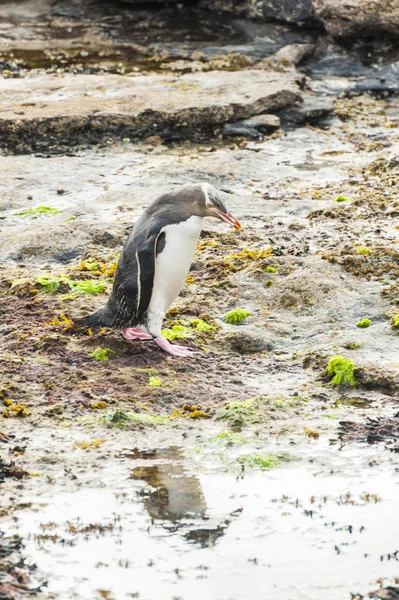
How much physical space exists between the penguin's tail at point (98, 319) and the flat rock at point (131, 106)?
4.05 m

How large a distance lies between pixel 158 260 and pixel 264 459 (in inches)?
60.2

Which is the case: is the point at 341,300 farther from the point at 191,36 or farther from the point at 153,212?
the point at 191,36

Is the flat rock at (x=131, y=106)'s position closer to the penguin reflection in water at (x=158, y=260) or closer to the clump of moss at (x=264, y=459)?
the penguin reflection in water at (x=158, y=260)

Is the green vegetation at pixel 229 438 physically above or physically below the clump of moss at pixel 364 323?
below

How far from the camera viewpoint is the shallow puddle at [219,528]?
3.90 meters

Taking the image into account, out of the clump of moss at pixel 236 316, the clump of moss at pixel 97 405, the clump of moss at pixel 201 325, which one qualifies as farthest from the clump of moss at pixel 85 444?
the clump of moss at pixel 236 316

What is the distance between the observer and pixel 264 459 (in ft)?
16.0

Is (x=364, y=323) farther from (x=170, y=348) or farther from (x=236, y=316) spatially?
(x=170, y=348)

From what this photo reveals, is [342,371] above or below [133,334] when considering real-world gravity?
above

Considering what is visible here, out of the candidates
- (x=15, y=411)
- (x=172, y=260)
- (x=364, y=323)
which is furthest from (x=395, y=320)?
(x=15, y=411)

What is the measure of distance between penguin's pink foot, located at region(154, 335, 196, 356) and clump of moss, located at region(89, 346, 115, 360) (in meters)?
0.26

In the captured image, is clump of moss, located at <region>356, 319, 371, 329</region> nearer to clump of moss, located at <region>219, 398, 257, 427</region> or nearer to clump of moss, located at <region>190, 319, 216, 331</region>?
clump of moss, located at <region>190, 319, 216, 331</region>

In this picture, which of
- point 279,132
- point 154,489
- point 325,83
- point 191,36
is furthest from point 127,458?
point 191,36

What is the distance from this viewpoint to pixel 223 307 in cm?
675
